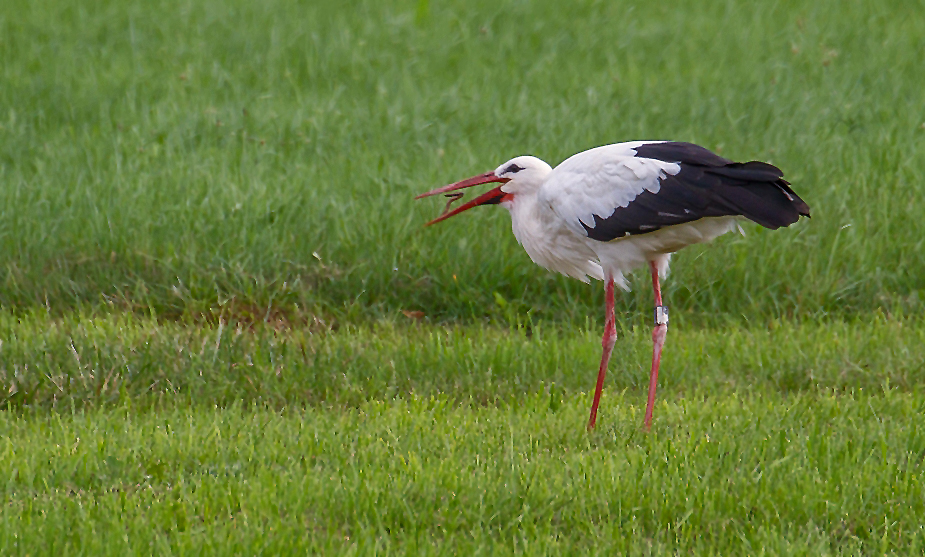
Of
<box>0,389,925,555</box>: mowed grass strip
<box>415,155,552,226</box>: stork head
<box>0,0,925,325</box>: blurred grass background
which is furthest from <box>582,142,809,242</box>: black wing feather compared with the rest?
<box>0,0,925,325</box>: blurred grass background

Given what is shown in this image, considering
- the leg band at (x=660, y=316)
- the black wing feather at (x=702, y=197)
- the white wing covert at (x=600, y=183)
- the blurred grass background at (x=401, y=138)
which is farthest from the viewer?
the blurred grass background at (x=401, y=138)

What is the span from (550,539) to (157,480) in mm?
1540

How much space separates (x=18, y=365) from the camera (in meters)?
5.59

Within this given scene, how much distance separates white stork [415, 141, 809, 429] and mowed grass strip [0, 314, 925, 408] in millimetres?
507

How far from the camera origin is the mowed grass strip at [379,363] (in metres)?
5.61

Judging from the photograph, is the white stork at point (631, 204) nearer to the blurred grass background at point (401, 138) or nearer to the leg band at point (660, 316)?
the leg band at point (660, 316)

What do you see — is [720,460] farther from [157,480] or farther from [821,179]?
[821,179]

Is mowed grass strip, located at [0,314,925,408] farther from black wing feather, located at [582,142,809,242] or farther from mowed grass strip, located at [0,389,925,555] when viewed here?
black wing feather, located at [582,142,809,242]

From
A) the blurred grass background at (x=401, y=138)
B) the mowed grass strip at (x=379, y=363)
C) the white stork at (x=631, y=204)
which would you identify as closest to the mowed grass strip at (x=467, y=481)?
the mowed grass strip at (x=379, y=363)

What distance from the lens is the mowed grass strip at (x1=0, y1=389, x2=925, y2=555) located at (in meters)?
3.98

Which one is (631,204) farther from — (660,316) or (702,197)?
(660,316)

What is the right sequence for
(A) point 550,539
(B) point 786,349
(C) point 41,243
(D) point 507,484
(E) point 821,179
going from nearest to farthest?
(A) point 550,539 → (D) point 507,484 → (B) point 786,349 → (C) point 41,243 → (E) point 821,179

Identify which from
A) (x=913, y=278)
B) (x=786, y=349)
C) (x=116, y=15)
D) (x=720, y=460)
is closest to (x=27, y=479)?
(x=720, y=460)

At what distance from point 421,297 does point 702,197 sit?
91.8 inches
